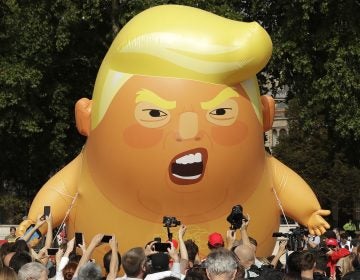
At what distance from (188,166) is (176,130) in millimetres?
519

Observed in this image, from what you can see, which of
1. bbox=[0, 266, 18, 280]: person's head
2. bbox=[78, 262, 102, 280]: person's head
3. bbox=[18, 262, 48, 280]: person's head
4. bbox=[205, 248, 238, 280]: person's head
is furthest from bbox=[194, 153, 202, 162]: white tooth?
bbox=[0, 266, 18, 280]: person's head

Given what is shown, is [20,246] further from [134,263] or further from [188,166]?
[188,166]

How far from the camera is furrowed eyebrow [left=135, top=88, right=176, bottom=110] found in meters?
10.5

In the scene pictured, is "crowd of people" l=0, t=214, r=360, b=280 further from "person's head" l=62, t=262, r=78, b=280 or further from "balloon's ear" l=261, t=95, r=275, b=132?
"balloon's ear" l=261, t=95, r=275, b=132

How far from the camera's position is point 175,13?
11062 mm

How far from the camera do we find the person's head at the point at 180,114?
10555 millimetres

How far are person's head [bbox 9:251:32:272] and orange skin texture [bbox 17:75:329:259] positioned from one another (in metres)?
4.16

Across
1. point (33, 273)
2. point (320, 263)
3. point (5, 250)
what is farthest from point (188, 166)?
point (33, 273)

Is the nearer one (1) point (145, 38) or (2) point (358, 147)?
(1) point (145, 38)

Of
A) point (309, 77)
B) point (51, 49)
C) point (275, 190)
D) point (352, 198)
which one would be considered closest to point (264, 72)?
point (309, 77)

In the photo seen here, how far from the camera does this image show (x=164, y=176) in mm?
10656

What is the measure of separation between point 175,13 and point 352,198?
2877cm

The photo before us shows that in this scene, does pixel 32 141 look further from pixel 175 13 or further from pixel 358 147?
pixel 175 13

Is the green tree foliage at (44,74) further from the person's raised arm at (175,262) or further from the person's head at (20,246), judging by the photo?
the person's raised arm at (175,262)
